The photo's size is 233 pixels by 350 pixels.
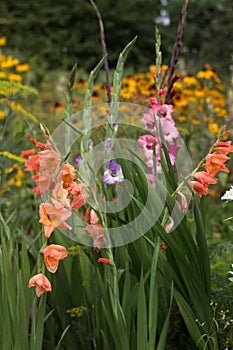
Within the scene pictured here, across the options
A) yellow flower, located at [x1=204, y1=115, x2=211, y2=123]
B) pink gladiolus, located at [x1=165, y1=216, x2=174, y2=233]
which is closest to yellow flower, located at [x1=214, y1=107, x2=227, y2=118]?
yellow flower, located at [x1=204, y1=115, x2=211, y2=123]

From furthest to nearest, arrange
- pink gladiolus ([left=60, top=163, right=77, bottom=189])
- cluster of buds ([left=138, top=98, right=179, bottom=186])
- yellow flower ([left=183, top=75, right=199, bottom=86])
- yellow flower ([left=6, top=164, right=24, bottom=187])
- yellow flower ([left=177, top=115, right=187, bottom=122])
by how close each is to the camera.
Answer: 1. yellow flower ([left=183, top=75, right=199, bottom=86])
2. yellow flower ([left=177, top=115, right=187, bottom=122])
3. yellow flower ([left=6, top=164, right=24, bottom=187])
4. cluster of buds ([left=138, top=98, right=179, bottom=186])
5. pink gladiolus ([left=60, top=163, right=77, bottom=189])

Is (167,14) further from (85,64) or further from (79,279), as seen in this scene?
(79,279)

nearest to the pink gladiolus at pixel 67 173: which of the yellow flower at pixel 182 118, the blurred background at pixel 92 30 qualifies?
the yellow flower at pixel 182 118

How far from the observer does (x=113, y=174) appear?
1.74 metres

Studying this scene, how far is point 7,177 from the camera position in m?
2.98

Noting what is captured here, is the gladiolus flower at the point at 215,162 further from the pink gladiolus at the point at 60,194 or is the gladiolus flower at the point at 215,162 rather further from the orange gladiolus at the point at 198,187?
the pink gladiolus at the point at 60,194

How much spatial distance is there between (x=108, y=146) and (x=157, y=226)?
0.86 ft

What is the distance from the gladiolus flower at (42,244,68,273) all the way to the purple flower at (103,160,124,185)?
1.16 ft

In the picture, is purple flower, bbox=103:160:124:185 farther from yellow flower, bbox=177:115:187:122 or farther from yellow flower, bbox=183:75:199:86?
yellow flower, bbox=183:75:199:86

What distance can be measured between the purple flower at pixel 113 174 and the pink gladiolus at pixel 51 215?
12.2 inches

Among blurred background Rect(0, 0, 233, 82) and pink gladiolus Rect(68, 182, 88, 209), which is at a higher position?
blurred background Rect(0, 0, 233, 82)

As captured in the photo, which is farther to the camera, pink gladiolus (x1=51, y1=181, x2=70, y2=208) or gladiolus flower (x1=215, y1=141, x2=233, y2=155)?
gladiolus flower (x1=215, y1=141, x2=233, y2=155)

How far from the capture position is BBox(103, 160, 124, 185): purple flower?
1.72 meters

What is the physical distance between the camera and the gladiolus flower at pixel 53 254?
140 centimetres
